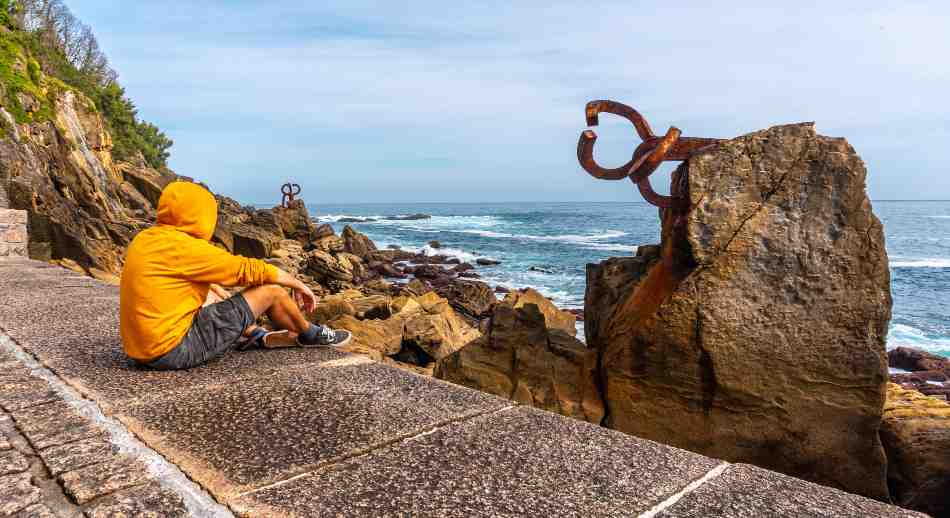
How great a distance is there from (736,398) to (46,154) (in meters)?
15.4

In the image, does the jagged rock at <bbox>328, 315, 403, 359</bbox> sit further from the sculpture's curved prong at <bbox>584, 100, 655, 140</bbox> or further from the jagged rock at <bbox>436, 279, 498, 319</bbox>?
the jagged rock at <bbox>436, 279, 498, 319</bbox>

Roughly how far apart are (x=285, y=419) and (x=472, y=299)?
12.0 meters

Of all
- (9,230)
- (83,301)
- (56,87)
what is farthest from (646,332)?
(56,87)

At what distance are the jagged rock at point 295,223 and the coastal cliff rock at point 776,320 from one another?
21.6m

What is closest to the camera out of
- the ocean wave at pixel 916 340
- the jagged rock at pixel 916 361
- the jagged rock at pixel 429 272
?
the jagged rock at pixel 916 361

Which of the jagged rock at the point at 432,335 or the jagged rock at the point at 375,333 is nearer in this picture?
the jagged rock at the point at 375,333

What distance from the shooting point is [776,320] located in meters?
3.88

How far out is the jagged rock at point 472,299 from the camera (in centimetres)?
1339

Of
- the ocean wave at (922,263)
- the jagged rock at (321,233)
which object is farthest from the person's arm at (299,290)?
the ocean wave at (922,263)

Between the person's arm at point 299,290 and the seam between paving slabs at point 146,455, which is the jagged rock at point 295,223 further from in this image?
the seam between paving slabs at point 146,455

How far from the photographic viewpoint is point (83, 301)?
423 cm

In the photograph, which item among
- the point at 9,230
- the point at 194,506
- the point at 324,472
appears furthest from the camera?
the point at 9,230

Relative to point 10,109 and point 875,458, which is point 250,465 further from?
point 10,109

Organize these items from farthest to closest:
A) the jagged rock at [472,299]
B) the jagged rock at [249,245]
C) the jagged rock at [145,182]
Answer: the jagged rock at [145,182] < the jagged rock at [249,245] < the jagged rock at [472,299]
